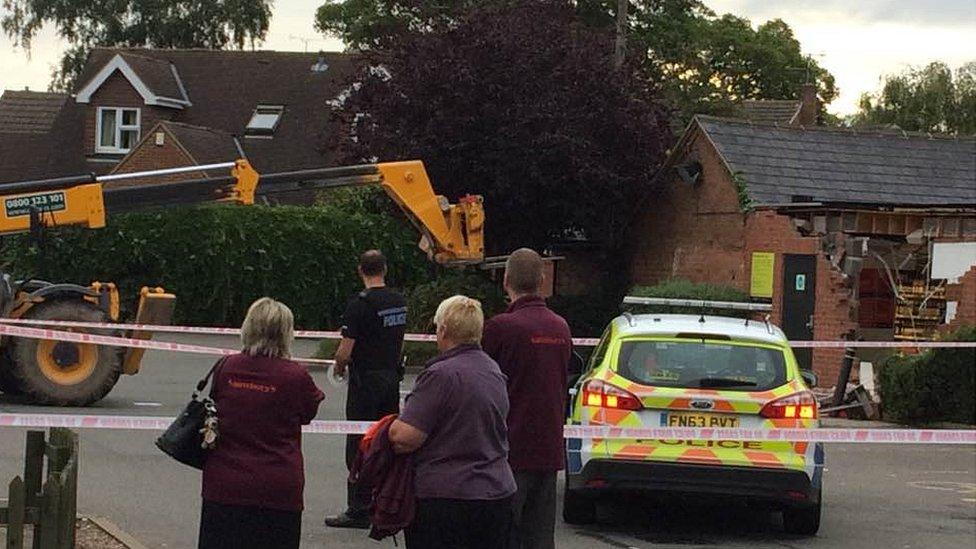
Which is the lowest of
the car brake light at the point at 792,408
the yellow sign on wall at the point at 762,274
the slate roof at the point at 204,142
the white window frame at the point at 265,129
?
the car brake light at the point at 792,408

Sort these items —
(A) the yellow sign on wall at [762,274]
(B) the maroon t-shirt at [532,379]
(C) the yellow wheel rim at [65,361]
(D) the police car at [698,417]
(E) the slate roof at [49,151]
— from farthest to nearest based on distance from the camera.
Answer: (E) the slate roof at [49,151] → (A) the yellow sign on wall at [762,274] → (C) the yellow wheel rim at [65,361] → (D) the police car at [698,417] → (B) the maroon t-shirt at [532,379]

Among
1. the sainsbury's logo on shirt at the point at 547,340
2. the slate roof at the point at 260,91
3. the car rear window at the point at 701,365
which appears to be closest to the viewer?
the sainsbury's logo on shirt at the point at 547,340

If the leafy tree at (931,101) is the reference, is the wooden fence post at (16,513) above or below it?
below

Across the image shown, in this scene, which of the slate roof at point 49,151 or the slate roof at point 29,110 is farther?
the slate roof at point 29,110

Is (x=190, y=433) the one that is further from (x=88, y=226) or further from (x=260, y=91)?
(x=260, y=91)

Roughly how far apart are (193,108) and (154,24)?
17777 millimetres

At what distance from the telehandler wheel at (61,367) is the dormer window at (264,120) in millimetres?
31187

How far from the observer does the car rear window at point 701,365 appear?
10945 mm

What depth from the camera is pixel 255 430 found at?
262 inches

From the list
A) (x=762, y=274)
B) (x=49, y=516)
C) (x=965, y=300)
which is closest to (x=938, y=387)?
(x=965, y=300)

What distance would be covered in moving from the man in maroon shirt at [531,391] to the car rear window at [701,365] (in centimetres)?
256

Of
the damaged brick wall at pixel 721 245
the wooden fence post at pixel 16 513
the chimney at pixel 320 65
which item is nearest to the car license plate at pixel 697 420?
the wooden fence post at pixel 16 513

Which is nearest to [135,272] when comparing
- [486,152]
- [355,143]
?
[355,143]

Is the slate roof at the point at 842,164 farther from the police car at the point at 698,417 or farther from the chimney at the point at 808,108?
the chimney at the point at 808,108
